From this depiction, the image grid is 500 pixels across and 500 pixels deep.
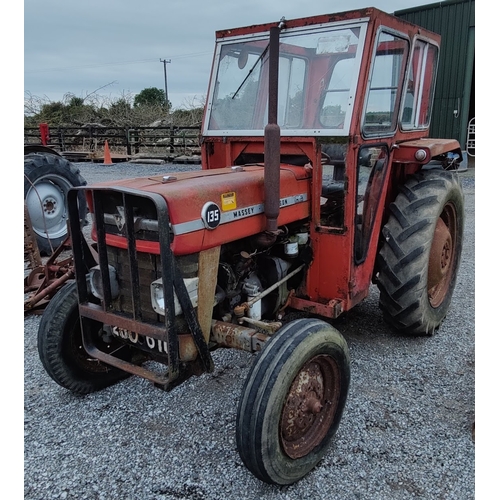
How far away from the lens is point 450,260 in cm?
427

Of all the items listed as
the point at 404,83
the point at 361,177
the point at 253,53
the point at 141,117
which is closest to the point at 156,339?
the point at 361,177

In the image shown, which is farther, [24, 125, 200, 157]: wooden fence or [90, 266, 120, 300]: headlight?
[24, 125, 200, 157]: wooden fence

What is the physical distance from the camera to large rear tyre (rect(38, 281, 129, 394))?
296 cm

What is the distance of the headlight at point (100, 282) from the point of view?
8.64 ft

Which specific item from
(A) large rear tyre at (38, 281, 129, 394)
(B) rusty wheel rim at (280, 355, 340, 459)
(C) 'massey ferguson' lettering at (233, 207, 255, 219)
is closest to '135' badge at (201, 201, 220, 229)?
(C) 'massey ferguson' lettering at (233, 207, 255, 219)

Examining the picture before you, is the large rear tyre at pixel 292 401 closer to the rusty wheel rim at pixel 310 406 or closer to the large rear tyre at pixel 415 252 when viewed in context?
the rusty wheel rim at pixel 310 406

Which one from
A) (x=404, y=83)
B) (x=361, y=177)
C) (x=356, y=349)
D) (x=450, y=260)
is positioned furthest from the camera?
(x=450, y=260)

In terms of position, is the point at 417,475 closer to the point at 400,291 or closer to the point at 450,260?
the point at 400,291

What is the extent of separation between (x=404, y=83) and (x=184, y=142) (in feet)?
46.4

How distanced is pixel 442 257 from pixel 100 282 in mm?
2723

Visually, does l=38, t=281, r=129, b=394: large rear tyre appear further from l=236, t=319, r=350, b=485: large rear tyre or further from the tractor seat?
the tractor seat

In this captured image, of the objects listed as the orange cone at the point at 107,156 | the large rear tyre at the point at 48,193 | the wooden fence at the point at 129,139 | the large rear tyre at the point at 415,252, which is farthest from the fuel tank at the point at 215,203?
the wooden fence at the point at 129,139

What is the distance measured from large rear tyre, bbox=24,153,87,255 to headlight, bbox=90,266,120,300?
3.73 m

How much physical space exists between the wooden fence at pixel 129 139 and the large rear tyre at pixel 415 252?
1355 centimetres
